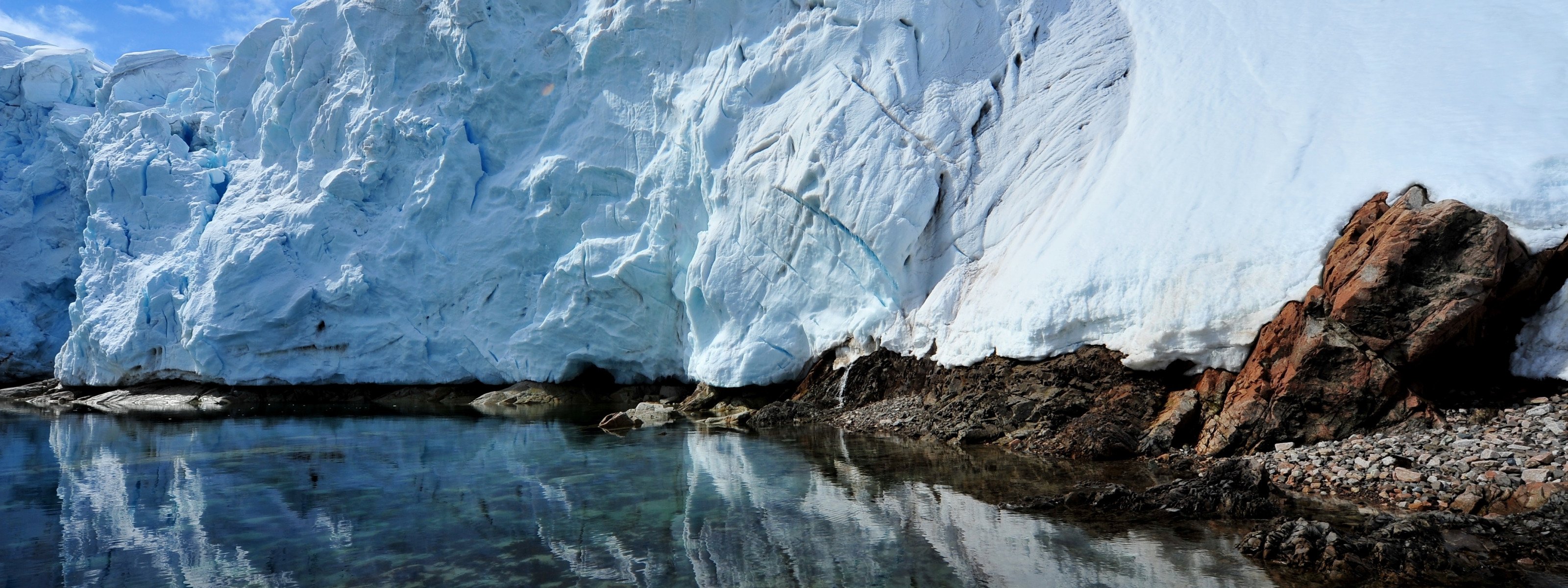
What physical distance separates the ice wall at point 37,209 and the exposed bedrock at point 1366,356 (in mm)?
30568

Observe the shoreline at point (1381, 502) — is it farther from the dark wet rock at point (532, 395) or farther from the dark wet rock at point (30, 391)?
the dark wet rock at point (30, 391)

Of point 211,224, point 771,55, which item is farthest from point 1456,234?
point 211,224

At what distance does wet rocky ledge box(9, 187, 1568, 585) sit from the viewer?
15.5 feet

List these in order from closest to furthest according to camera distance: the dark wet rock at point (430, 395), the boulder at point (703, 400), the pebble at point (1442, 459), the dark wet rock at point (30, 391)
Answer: the pebble at point (1442, 459) < the boulder at point (703, 400) < the dark wet rock at point (430, 395) < the dark wet rock at point (30, 391)

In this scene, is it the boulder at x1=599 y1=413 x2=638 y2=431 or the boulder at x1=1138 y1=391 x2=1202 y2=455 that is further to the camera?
the boulder at x1=599 y1=413 x2=638 y2=431

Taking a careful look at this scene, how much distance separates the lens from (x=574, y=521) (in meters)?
6.46

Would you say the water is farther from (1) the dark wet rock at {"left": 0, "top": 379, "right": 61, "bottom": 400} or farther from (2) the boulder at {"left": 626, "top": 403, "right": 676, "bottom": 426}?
(1) the dark wet rock at {"left": 0, "top": 379, "right": 61, "bottom": 400}

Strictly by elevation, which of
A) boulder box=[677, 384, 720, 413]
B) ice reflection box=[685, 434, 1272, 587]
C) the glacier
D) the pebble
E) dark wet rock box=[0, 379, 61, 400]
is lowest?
ice reflection box=[685, 434, 1272, 587]

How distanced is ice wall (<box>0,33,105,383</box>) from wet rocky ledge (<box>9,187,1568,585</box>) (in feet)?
96.2

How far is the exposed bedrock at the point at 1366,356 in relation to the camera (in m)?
6.79

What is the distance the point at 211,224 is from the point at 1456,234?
24290 millimetres

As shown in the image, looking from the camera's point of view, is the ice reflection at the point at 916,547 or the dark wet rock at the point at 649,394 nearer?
the ice reflection at the point at 916,547

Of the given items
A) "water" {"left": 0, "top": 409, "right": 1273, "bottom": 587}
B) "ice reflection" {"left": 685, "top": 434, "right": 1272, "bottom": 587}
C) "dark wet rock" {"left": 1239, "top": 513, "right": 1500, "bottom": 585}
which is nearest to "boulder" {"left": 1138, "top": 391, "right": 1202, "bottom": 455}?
"water" {"left": 0, "top": 409, "right": 1273, "bottom": 587}

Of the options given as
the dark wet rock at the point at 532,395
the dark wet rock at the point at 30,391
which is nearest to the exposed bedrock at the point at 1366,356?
the dark wet rock at the point at 532,395
